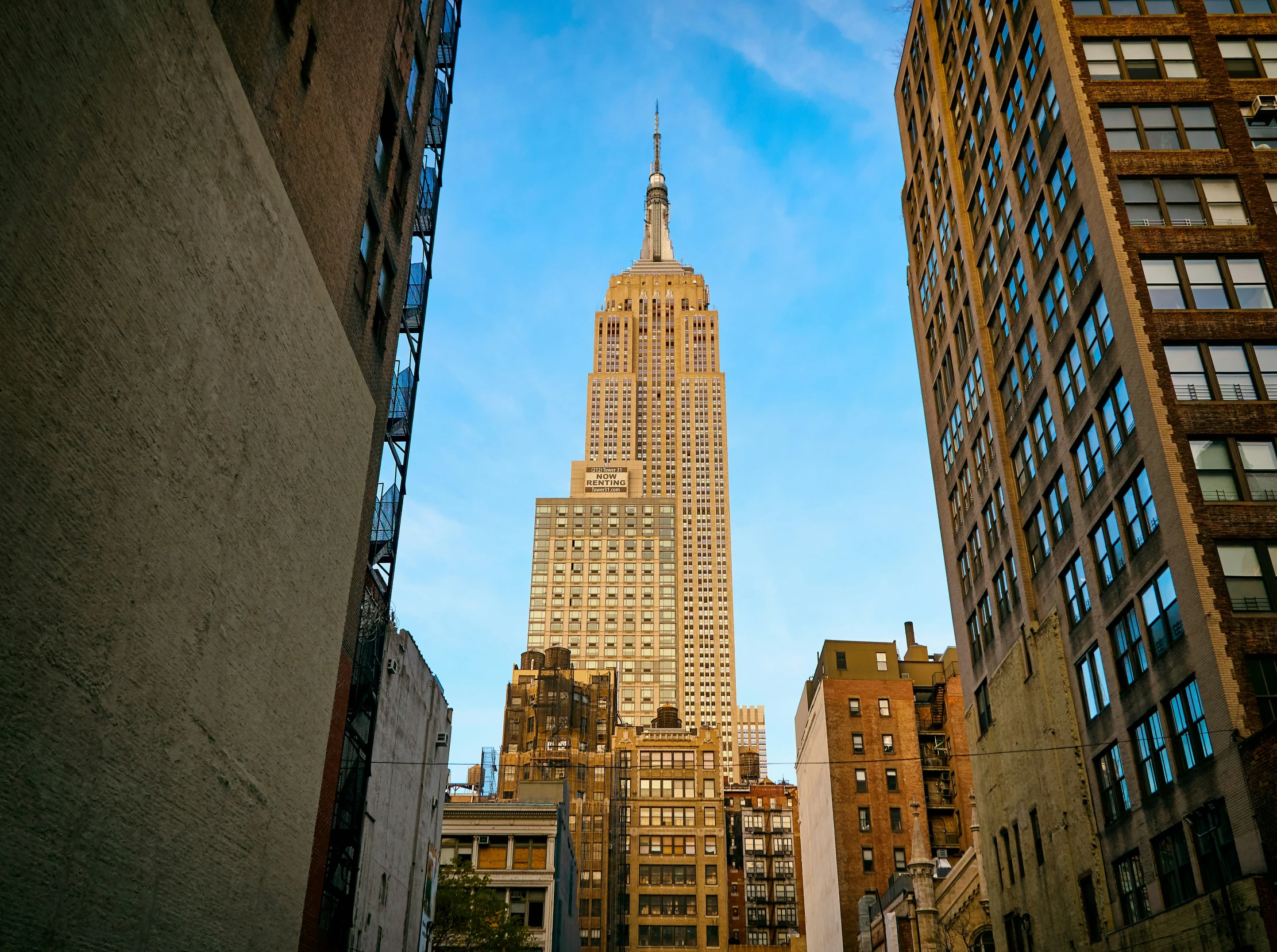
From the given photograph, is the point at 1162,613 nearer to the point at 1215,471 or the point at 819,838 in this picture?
the point at 1215,471

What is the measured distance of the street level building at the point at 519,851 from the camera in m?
75.6

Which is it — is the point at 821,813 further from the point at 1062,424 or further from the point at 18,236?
the point at 18,236

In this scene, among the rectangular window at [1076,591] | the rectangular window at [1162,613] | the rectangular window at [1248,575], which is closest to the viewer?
the rectangular window at [1248,575]

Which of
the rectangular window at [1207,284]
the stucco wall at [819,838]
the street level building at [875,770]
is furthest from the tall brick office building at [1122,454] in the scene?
the stucco wall at [819,838]

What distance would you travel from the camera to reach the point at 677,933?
4656 inches

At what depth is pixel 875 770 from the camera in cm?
8894

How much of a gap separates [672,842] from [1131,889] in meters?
94.9

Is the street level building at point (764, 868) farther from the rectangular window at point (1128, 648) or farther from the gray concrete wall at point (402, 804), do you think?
the rectangular window at point (1128, 648)

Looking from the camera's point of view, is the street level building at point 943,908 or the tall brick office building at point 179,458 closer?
the tall brick office building at point 179,458

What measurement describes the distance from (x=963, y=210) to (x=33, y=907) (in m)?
49.9

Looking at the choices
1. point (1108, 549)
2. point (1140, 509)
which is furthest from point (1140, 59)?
point (1108, 549)

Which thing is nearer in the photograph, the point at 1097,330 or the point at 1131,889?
the point at 1131,889

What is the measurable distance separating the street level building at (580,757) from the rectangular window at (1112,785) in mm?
77415

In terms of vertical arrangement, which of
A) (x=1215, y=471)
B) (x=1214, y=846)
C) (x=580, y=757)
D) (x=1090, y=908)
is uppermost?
(x=580, y=757)
